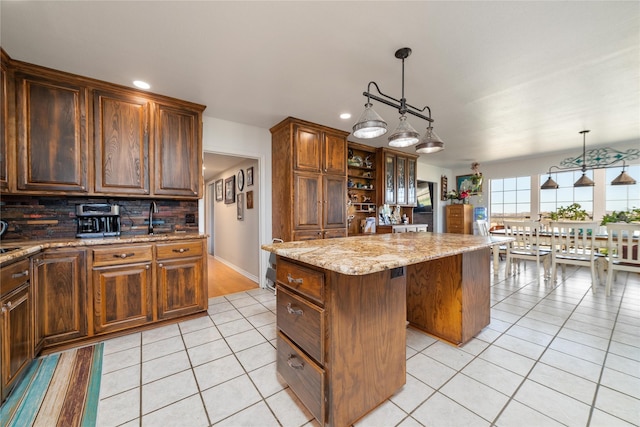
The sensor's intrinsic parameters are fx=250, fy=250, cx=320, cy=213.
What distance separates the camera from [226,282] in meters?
4.10

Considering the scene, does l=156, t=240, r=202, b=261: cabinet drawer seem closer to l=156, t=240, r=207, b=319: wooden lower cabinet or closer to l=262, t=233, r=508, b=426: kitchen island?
l=156, t=240, r=207, b=319: wooden lower cabinet

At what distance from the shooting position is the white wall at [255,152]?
3.40 m

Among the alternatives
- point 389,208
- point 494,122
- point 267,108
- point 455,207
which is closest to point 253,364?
point 267,108

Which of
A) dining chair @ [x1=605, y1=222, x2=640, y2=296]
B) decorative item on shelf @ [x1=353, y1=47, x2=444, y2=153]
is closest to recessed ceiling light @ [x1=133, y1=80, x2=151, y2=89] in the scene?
decorative item on shelf @ [x1=353, y1=47, x2=444, y2=153]

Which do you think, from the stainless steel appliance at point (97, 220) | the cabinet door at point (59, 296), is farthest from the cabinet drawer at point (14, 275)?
the stainless steel appliance at point (97, 220)

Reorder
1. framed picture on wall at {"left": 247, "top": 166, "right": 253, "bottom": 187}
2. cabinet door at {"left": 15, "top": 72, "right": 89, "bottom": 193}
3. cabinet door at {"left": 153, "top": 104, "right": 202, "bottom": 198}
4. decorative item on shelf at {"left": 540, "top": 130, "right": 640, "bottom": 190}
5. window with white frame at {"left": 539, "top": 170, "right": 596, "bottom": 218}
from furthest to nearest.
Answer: window with white frame at {"left": 539, "top": 170, "right": 596, "bottom": 218}, decorative item on shelf at {"left": 540, "top": 130, "right": 640, "bottom": 190}, framed picture on wall at {"left": 247, "top": 166, "right": 253, "bottom": 187}, cabinet door at {"left": 153, "top": 104, "right": 202, "bottom": 198}, cabinet door at {"left": 15, "top": 72, "right": 89, "bottom": 193}

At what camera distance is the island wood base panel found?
6.71 ft

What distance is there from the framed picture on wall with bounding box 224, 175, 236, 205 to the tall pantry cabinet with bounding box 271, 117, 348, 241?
4.95 feet

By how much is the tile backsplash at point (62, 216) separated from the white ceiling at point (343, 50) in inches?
48.4

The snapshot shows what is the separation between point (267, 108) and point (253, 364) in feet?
8.95

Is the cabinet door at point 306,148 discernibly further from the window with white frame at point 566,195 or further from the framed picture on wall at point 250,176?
the window with white frame at point 566,195

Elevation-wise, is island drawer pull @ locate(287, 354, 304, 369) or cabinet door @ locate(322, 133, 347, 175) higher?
cabinet door @ locate(322, 133, 347, 175)

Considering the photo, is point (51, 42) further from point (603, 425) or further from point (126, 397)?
point (603, 425)

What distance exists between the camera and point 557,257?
3650 mm
